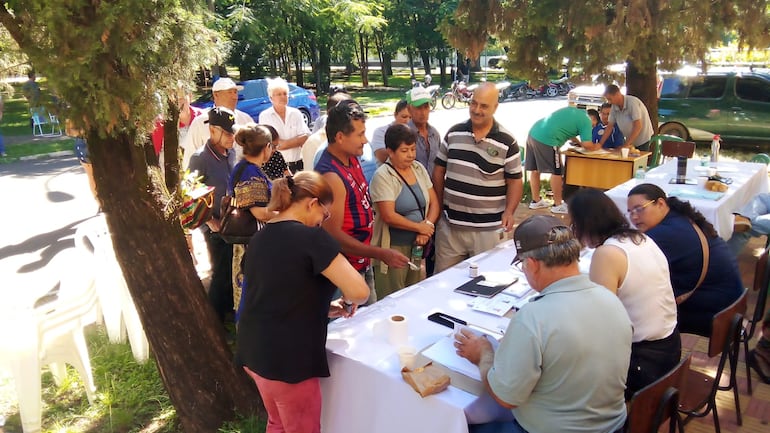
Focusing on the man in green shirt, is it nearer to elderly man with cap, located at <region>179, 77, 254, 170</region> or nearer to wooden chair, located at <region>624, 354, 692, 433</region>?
elderly man with cap, located at <region>179, 77, 254, 170</region>

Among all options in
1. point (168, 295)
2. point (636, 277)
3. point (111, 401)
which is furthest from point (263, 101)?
point (636, 277)

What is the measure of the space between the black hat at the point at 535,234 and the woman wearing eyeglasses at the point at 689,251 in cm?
132

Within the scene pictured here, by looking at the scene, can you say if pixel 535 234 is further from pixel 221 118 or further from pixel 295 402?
pixel 221 118

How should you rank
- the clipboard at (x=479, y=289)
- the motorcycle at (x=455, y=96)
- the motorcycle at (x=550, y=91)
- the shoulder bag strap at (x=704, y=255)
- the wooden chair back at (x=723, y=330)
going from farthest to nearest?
the motorcycle at (x=550, y=91) < the motorcycle at (x=455, y=96) < the shoulder bag strap at (x=704, y=255) < the clipboard at (x=479, y=289) < the wooden chair back at (x=723, y=330)

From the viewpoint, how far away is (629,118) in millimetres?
7480

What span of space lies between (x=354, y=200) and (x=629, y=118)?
219 inches

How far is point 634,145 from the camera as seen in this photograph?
7.53 m

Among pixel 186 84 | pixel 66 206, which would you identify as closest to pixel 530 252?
pixel 186 84

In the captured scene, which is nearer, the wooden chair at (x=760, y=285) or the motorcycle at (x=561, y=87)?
the wooden chair at (x=760, y=285)

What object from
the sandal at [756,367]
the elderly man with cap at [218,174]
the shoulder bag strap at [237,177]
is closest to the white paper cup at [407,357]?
the shoulder bag strap at [237,177]

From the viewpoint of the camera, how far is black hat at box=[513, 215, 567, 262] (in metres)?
1.97

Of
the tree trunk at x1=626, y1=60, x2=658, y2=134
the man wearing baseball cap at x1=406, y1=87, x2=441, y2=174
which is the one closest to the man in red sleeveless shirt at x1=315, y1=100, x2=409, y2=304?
the man wearing baseball cap at x1=406, y1=87, x2=441, y2=174

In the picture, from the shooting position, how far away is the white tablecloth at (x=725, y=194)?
4.80 m

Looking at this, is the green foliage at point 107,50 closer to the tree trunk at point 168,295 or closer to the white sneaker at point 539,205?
the tree trunk at point 168,295
